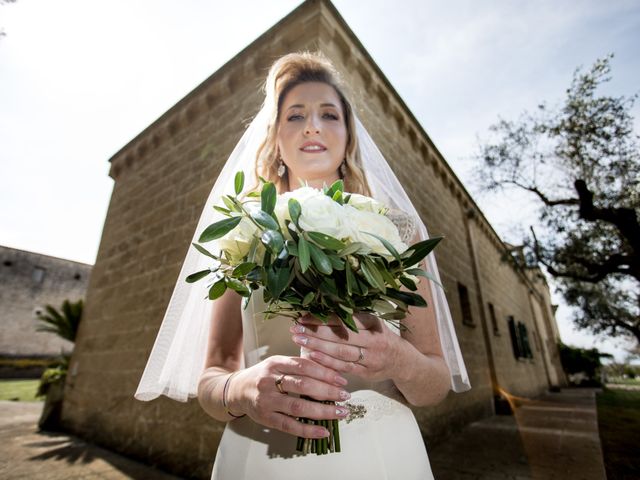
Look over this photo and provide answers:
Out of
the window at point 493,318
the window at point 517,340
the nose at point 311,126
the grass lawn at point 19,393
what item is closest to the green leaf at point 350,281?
the nose at point 311,126

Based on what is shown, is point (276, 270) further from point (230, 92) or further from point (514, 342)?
point (514, 342)

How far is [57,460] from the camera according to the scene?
3664 millimetres

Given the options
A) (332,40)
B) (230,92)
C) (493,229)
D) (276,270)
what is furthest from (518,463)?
(493,229)

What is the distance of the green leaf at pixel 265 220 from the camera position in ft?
2.54

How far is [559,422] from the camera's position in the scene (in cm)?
626

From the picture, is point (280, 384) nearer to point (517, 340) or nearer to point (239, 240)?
point (239, 240)

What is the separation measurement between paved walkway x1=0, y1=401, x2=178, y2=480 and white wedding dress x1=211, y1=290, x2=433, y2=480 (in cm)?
299

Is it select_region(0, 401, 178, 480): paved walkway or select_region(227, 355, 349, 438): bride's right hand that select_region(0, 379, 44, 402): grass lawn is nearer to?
select_region(0, 401, 178, 480): paved walkway

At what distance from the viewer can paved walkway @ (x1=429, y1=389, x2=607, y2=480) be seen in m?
3.25

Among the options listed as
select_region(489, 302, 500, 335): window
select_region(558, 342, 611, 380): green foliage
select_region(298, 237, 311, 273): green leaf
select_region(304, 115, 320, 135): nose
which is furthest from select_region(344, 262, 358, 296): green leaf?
select_region(558, 342, 611, 380): green foliage

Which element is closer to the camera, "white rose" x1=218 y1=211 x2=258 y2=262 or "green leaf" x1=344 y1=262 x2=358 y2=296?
"green leaf" x1=344 y1=262 x2=358 y2=296

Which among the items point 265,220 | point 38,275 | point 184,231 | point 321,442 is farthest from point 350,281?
point 38,275

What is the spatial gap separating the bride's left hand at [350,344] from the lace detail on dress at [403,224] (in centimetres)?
50

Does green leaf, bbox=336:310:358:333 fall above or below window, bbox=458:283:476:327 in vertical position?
below
